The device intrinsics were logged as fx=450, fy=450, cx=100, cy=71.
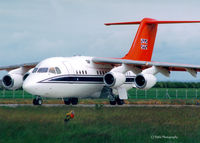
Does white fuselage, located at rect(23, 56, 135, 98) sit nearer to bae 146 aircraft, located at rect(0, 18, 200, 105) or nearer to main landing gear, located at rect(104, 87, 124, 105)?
bae 146 aircraft, located at rect(0, 18, 200, 105)

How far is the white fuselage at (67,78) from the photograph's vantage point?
90.5 ft

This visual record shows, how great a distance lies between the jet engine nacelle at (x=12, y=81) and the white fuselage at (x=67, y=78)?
3.97m

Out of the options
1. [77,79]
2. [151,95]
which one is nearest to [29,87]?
[77,79]

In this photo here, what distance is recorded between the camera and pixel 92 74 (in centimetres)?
3212

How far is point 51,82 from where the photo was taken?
92.3ft

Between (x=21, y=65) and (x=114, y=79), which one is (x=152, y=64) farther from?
(x=21, y=65)

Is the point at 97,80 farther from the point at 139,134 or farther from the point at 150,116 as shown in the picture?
the point at 139,134

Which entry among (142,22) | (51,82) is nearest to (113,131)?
(51,82)

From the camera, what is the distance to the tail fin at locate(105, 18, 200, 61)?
118 feet

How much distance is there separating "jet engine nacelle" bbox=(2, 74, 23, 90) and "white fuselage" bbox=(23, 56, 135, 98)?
3.97 m

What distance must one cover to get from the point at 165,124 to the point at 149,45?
1887 centimetres

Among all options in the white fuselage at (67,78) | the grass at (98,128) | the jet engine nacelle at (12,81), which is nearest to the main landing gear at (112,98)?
the white fuselage at (67,78)

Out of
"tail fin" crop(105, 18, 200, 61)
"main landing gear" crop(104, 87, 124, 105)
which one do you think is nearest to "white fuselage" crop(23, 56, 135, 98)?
"main landing gear" crop(104, 87, 124, 105)

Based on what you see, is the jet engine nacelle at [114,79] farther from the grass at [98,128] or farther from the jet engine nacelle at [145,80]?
the grass at [98,128]
